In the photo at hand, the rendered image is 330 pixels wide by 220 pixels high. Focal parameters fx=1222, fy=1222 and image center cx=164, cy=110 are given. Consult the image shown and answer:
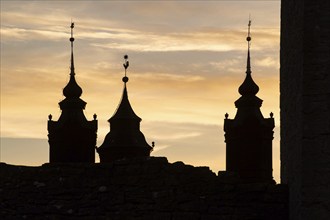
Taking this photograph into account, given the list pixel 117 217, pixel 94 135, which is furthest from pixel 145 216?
pixel 94 135

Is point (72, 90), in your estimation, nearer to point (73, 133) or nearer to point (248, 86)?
point (73, 133)

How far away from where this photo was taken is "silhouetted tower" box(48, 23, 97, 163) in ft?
181

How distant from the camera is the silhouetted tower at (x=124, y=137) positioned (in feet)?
180

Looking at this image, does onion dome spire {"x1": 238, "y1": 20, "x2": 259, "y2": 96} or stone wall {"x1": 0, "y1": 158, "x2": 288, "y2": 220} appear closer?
stone wall {"x1": 0, "y1": 158, "x2": 288, "y2": 220}

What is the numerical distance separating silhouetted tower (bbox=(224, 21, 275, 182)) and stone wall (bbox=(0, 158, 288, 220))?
38683 mm

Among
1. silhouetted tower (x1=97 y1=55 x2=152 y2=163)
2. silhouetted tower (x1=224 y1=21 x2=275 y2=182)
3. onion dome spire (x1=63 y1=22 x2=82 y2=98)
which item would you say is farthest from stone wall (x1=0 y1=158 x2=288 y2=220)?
onion dome spire (x1=63 y1=22 x2=82 y2=98)

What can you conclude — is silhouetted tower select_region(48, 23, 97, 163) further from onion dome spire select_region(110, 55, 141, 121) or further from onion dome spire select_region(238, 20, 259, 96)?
onion dome spire select_region(238, 20, 259, 96)

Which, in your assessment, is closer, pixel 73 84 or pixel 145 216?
pixel 145 216

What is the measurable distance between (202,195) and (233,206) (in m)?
0.38

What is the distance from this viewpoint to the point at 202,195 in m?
14.2

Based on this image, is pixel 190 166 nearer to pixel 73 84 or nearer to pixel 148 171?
pixel 148 171
